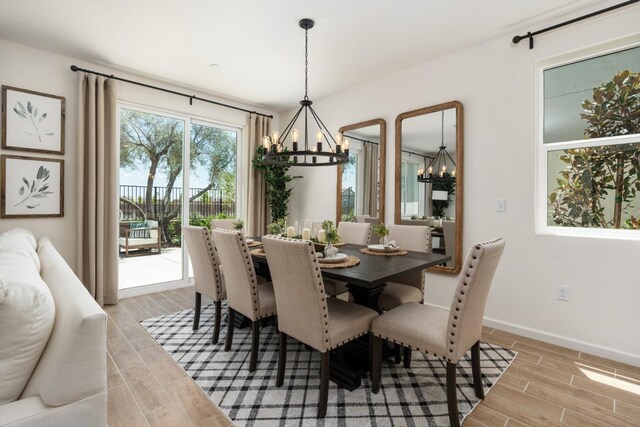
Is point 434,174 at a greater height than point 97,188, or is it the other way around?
point 434,174

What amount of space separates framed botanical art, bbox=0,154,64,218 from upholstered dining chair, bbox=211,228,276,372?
2.25 metres

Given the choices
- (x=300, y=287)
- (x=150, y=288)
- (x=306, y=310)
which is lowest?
(x=150, y=288)

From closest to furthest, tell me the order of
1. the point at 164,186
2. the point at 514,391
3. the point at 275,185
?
the point at 514,391, the point at 164,186, the point at 275,185

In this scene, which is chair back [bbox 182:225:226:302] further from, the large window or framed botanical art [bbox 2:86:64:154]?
framed botanical art [bbox 2:86:64:154]

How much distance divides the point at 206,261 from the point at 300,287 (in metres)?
1.21

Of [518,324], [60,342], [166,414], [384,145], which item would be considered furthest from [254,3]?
[518,324]

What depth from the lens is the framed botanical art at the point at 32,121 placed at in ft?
10.4

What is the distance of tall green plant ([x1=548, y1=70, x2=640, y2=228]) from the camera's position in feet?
8.32

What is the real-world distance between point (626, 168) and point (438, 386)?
2257 mm

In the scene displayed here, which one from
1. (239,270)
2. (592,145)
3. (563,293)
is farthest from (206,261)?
(592,145)

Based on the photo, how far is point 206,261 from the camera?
2691 mm

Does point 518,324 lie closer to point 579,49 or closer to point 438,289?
point 438,289

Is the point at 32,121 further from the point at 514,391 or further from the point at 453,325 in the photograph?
the point at 514,391

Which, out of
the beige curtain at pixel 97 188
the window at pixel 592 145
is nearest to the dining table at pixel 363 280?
the window at pixel 592 145
